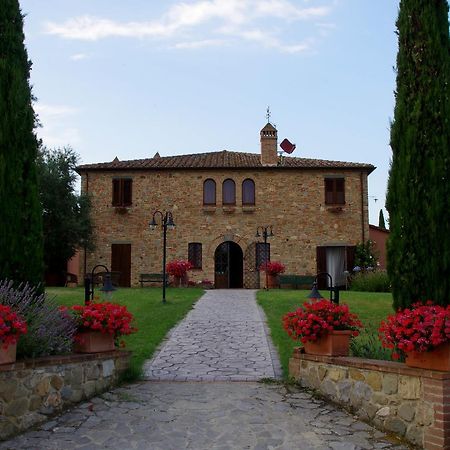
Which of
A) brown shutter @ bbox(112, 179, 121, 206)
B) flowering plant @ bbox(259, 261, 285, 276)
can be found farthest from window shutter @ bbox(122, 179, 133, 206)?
flowering plant @ bbox(259, 261, 285, 276)

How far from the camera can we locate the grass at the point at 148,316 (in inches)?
309

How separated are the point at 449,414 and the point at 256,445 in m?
1.71

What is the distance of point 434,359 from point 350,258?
18256 mm

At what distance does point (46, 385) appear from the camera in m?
5.11

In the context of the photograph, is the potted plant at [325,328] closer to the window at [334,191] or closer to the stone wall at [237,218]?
the stone wall at [237,218]

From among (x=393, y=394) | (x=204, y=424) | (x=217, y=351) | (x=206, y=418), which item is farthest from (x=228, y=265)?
(x=393, y=394)

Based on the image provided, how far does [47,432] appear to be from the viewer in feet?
15.4

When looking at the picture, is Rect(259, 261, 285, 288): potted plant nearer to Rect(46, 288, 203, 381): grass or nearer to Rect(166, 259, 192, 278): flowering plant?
Rect(166, 259, 192, 278): flowering plant

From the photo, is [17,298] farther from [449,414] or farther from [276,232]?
[276,232]

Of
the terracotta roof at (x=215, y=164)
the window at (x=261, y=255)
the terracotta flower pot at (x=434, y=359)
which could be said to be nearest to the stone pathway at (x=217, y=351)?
the terracotta flower pot at (x=434, y=359)

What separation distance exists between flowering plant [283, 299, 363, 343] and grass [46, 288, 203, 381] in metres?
2.35

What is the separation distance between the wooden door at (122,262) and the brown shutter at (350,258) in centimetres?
1011

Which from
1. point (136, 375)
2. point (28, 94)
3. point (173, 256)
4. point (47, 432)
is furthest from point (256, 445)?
point (173, 256)

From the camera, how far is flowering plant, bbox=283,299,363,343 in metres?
5.93
